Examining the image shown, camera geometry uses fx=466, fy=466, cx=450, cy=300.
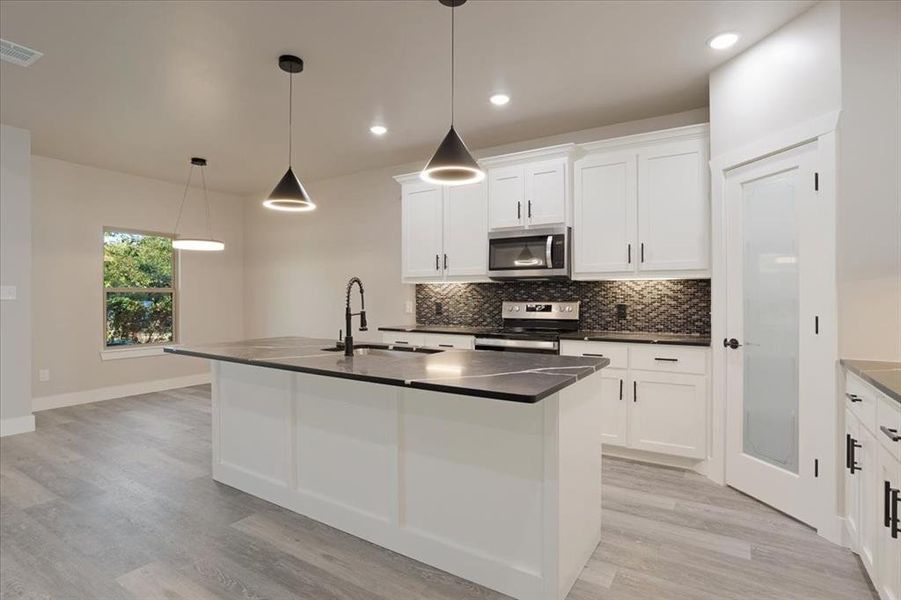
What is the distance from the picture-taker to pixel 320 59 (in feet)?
9.95

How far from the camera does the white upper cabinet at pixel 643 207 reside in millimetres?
3451

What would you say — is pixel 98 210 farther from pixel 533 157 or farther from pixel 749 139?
pixel 749 139

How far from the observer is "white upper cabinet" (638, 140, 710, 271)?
3429mm

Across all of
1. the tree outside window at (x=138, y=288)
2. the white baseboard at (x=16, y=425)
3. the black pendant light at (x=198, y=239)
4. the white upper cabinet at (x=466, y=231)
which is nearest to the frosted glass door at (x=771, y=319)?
the white upper cabinet at (x=466, y=231)

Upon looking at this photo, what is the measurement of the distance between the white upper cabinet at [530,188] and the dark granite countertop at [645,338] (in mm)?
999

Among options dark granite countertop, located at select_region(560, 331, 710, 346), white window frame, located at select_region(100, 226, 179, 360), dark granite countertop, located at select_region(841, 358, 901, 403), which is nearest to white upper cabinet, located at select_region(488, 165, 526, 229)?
dark granite countertop, located at select_region(560, 331, 710, 346)

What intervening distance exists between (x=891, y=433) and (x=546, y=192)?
2.88 meters

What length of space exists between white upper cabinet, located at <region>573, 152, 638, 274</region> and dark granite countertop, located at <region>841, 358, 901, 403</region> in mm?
1655

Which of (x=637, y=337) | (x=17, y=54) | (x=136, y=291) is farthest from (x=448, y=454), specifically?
(x=136, y=291)

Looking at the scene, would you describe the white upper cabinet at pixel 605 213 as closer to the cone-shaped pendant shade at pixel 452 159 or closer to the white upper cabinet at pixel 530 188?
the white upper cabinet at pixel 530 188

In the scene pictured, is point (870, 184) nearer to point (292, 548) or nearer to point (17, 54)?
point (292, 548)

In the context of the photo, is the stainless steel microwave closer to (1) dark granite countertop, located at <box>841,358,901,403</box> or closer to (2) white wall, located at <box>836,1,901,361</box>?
(2) white wall, located at <box>836,1,901,361</box>

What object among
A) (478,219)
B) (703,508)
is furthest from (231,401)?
(703,508)

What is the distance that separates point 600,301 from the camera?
13.8 feet
